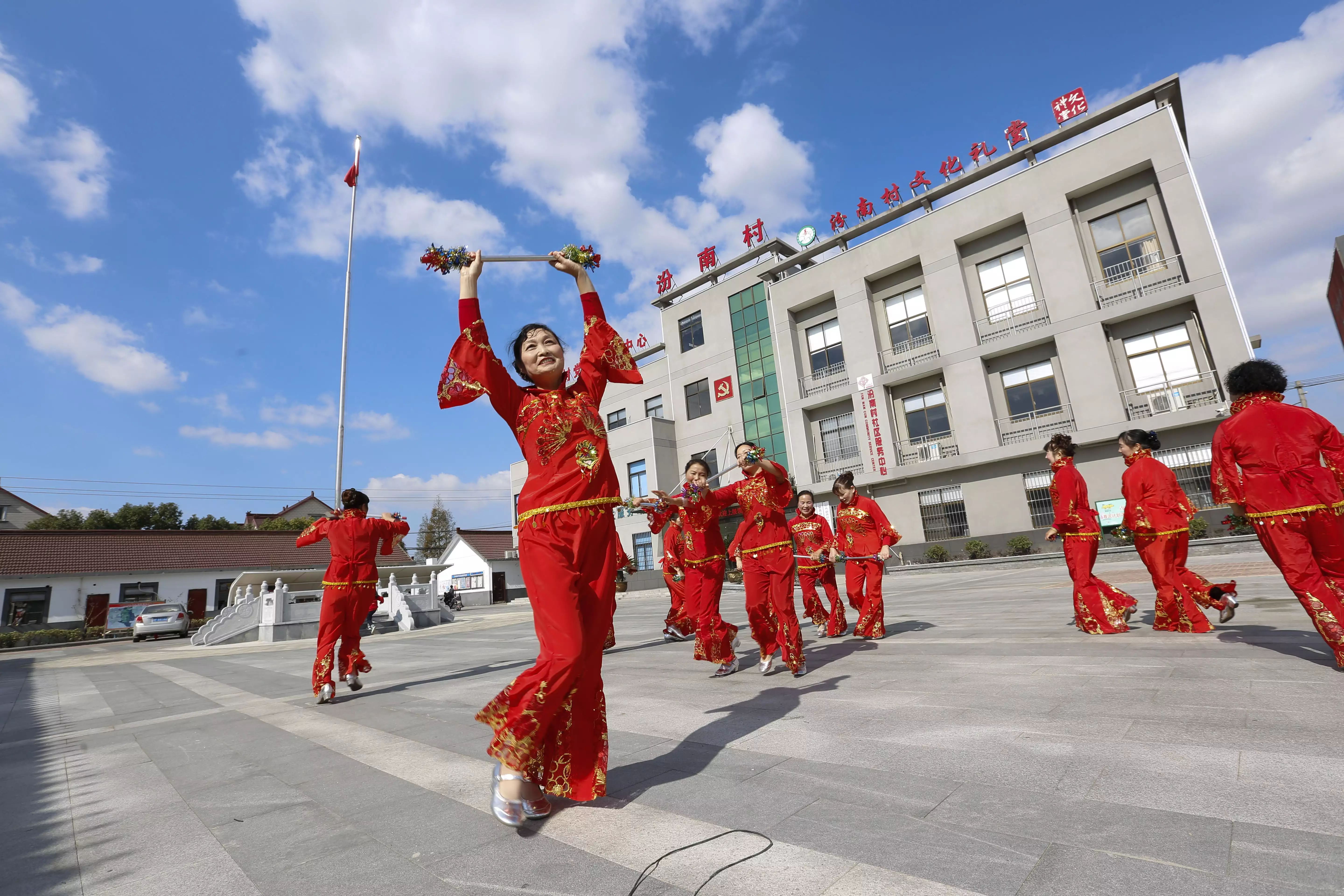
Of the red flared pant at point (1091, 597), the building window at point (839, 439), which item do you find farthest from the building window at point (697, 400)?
the red flared pant at point (1091, 597)

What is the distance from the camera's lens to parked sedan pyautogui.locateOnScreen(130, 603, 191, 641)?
23391mm

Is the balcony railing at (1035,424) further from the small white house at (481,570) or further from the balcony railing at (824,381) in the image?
the small white house at (481,570)

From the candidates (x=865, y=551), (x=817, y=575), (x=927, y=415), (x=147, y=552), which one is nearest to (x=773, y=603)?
(x=865, y=551)

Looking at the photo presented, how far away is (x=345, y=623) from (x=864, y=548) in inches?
212

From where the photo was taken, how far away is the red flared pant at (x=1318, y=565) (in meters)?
3.75

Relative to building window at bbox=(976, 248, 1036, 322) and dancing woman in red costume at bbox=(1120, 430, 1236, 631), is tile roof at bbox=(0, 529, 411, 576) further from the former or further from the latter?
dancing woman in red costume at bbox=(1120, 430, 1236, 631)

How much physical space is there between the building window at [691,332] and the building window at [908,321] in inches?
379

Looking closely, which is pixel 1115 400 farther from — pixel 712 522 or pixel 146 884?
pixel 146 884

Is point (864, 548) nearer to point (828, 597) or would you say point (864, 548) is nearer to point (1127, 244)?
point (828, 597)

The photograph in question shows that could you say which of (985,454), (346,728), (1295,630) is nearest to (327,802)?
(346,728)

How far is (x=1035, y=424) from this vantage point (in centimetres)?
2088

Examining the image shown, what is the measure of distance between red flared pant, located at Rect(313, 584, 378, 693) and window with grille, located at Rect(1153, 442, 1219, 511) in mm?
20165

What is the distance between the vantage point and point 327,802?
2.68m

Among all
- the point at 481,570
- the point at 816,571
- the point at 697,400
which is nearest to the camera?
the point at 816,571
